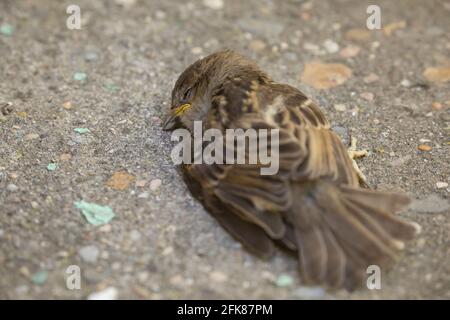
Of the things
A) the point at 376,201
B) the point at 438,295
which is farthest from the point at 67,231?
the point at 438,295

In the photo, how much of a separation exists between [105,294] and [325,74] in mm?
2574

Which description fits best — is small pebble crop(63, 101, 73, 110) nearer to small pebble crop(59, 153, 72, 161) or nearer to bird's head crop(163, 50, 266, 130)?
small pebble crop(59, 153, 72, 161)

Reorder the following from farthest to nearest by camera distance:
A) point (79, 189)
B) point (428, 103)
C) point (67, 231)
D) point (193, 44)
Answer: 1. point (193, 44)
2. point (428, 103)
3. point (79, 189)
4. point (67, 231)

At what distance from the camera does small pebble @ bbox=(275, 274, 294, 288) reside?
3.18 m

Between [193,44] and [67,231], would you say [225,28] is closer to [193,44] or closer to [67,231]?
[193,44]

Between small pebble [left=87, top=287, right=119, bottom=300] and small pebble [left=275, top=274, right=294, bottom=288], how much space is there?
80 centimetres

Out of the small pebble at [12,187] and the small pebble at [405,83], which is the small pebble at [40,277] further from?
the small pebble at [405,83]

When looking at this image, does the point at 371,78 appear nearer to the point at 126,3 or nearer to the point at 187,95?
the point at 187,95

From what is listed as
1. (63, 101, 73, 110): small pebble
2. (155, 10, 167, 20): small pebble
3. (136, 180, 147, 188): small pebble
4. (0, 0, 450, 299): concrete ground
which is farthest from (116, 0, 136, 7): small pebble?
(136, 180, 147, 188): small pebble

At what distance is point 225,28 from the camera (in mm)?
5363

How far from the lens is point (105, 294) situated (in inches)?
123

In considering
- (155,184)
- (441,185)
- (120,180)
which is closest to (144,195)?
(155,184)
